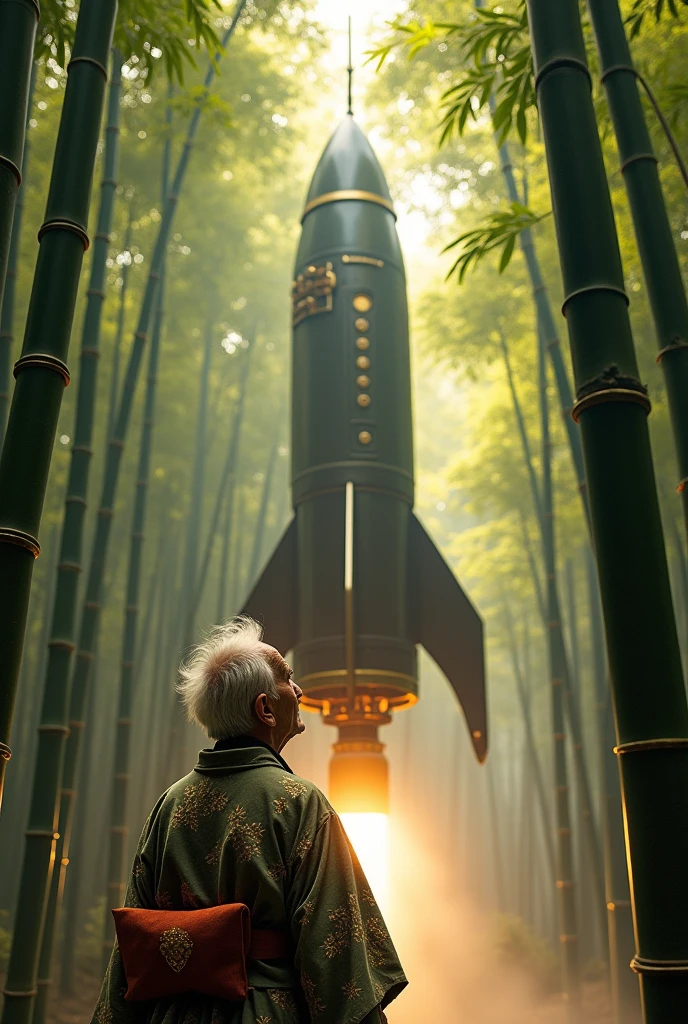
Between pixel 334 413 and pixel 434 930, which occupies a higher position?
pixel 334 413

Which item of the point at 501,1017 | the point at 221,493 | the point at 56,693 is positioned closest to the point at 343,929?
the point at 56,693

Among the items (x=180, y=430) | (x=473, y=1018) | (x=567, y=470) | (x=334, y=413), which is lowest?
(x=473, y=1018)

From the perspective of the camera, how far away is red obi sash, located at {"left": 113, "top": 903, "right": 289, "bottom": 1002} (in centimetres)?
139

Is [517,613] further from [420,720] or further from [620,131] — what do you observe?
[620,131]

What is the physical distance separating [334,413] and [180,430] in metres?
5.25

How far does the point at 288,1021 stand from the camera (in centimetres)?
140

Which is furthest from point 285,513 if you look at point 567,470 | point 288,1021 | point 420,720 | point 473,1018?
point 288,1021

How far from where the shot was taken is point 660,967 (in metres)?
1.39

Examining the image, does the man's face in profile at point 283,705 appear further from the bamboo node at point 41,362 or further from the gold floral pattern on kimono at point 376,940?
the bamboo node at point 41,362

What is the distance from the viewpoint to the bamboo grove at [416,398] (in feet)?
5.66

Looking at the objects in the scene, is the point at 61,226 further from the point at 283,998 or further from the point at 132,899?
the point at 283,998

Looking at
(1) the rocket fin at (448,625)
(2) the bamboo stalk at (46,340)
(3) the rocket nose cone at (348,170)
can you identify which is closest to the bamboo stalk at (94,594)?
(3) the rocket nose cone at (348,170)

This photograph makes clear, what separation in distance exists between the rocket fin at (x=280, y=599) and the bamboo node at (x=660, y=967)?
9.81ft

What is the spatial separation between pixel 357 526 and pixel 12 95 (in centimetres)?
254
